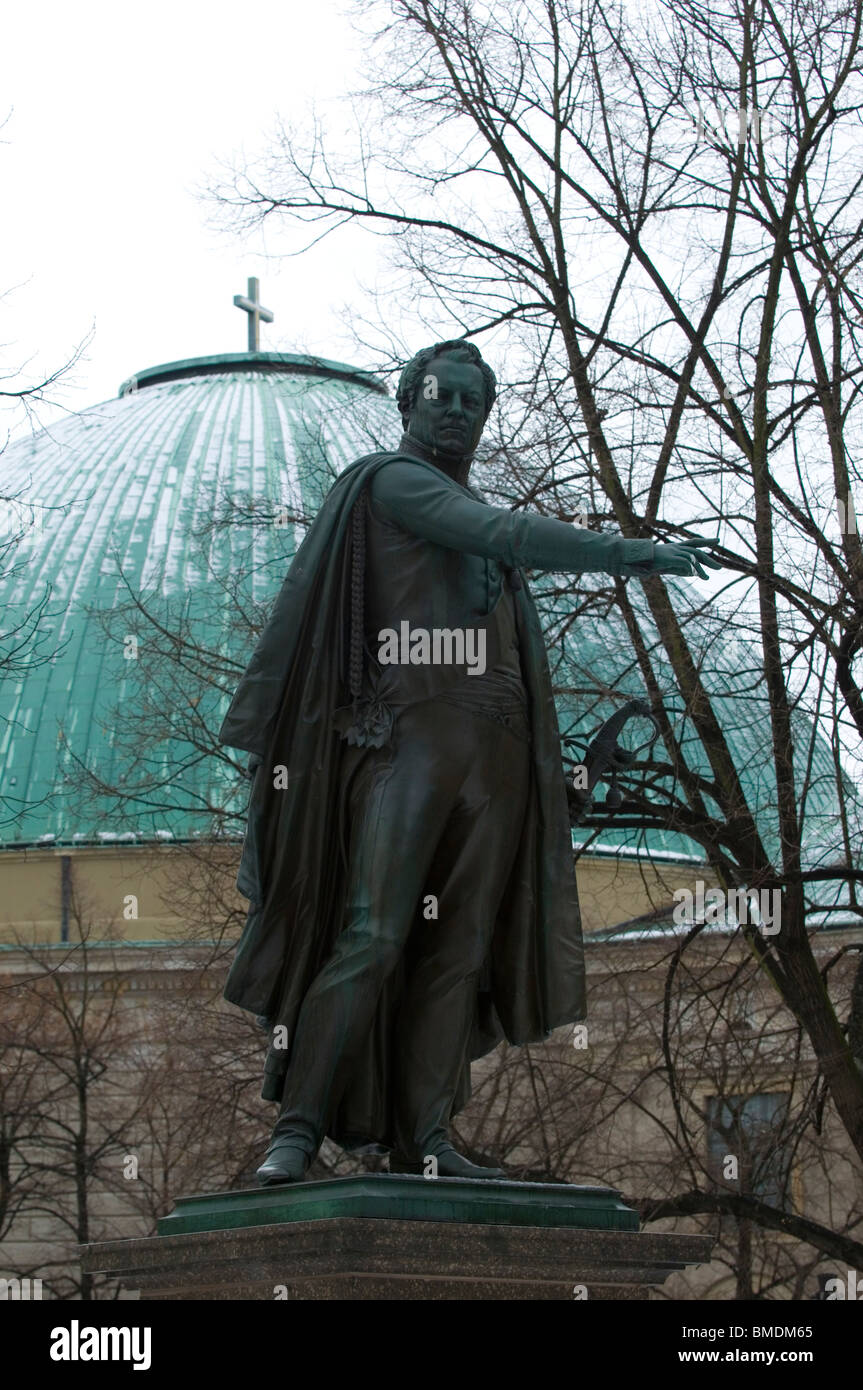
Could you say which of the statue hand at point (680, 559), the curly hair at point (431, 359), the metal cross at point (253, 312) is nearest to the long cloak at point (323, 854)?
the curly hair at point (431, 359)

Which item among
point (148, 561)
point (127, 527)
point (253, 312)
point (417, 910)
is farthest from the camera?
point (253, 312)

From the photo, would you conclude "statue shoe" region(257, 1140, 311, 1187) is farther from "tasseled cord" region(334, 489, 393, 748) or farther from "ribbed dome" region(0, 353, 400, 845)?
"ribbed dome" region(0, 353, 400, 845)

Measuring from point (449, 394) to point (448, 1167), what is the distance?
238 cm

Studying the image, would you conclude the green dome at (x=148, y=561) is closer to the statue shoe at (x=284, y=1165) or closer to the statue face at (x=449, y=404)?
the statue face at (x=449, y=404)

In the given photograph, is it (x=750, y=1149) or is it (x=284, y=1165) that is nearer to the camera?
(x=284, y=1165)

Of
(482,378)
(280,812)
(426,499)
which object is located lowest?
(280,812)

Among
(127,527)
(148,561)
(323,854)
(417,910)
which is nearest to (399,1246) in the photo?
(417,910)

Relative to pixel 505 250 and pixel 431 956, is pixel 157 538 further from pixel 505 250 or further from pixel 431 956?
pixel 431 956

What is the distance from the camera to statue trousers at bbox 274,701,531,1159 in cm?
598

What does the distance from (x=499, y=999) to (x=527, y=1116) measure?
13.3 m

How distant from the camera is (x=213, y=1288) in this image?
18.0ft

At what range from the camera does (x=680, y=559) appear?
5824 mm

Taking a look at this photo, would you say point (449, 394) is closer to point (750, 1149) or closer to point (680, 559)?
point (680, 559)
